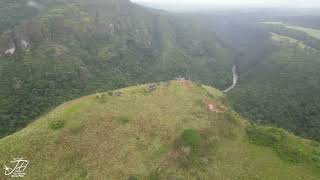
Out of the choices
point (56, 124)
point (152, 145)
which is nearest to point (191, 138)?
point (152, 145)

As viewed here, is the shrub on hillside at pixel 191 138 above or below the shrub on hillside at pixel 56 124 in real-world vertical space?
below

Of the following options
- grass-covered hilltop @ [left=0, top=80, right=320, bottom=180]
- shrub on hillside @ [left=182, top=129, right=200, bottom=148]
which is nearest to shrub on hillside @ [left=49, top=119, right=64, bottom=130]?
grass-covered hilltop @ [left=0, top=80, right=320, bottom=180]

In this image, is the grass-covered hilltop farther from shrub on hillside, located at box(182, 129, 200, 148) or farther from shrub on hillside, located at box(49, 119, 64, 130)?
shrub on hillside, located at box(182, 129, 200, 148)

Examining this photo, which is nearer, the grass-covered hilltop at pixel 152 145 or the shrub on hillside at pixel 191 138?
the grass-covered hilltop at pixel 152 145

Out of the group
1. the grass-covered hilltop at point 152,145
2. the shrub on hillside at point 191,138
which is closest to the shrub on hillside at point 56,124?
the grass-covered hilltop at point 152,145

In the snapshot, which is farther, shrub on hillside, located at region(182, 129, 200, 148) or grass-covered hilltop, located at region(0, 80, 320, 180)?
shrub on hillside, located at region(182, 129, 200, 148)

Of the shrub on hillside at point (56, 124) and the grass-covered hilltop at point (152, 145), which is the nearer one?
the grass-covered hilltop at point (152, 145)

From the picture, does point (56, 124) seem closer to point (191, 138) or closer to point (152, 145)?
point (152, 145)

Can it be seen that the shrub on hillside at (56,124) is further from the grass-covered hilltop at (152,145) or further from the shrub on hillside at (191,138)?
the shrub on hillside at (191,138)

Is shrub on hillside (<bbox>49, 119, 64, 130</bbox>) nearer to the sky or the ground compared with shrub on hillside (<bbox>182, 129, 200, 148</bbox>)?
nearer to the sky
